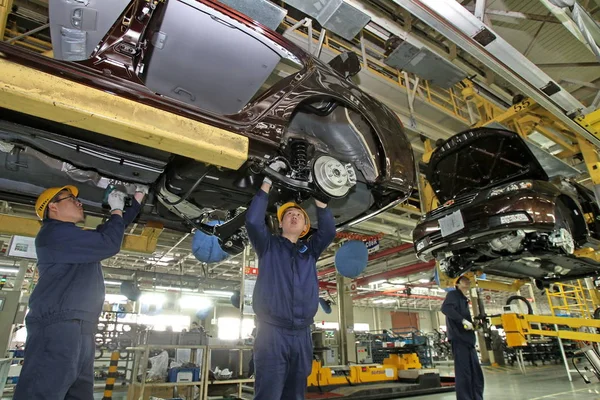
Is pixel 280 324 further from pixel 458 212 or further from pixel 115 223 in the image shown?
pixel 458 212

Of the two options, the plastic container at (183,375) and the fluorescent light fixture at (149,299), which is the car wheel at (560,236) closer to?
the plastic container at (183,375)

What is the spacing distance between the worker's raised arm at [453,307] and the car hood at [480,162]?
1324 millimetres

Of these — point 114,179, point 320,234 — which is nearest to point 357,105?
point 320,234

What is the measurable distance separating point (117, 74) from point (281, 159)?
91 centimetres

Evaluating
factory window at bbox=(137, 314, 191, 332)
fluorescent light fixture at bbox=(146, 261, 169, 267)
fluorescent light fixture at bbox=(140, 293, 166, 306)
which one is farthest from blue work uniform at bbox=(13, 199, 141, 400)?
factory window at bbox=(137, 314, 191, 332)

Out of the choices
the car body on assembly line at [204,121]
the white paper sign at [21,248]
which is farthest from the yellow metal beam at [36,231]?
the white paper sign at [21,248]

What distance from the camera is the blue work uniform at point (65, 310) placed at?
1.65 metres

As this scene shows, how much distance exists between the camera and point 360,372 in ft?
22.1

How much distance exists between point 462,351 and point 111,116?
436cm

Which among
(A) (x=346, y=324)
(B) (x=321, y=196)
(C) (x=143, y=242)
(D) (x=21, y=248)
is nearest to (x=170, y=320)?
(A) (x=346, y=324)

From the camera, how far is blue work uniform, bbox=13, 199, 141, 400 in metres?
1.65

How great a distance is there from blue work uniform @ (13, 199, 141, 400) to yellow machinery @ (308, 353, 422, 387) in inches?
194

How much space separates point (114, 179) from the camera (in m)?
2.19

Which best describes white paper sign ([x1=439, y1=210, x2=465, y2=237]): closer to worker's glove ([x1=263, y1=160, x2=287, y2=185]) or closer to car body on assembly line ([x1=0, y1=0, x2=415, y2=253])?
car body on assembly line ([x1=0, y1=0, x2=415, y2=253])
